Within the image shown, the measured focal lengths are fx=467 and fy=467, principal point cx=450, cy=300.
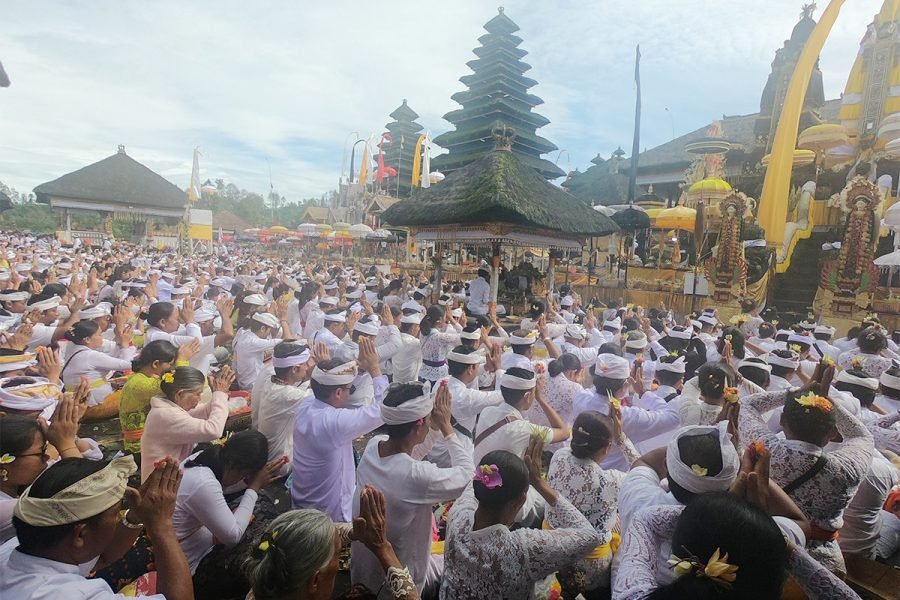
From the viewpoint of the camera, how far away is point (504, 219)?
484 inches

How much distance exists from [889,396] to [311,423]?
5.82 meters

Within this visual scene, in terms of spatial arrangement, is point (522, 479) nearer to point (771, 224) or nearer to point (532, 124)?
point (771, 224)

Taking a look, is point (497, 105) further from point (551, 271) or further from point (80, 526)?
point (80, 526)

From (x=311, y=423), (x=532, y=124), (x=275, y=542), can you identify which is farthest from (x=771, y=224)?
(x=532, y=124)

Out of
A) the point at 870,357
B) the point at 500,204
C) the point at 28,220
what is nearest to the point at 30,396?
the point at 870,357

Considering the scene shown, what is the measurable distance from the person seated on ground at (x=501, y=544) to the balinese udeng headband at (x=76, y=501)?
4.65 feet

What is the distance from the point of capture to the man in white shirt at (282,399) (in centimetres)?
392

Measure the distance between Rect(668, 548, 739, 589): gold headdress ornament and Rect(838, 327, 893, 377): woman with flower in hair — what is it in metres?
5.88

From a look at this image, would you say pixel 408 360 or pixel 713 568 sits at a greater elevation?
pixel 713 568

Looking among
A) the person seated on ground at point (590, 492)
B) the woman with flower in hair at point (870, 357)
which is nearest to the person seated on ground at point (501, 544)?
the person seated on ground at point (590, 492)

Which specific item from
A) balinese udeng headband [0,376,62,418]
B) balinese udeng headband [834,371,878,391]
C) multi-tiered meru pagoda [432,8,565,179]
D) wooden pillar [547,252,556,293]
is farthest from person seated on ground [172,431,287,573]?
multi-tiered meru pagoda [432,8,565,179]

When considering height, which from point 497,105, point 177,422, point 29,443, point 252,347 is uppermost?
point 497,105

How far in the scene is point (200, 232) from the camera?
39.8m

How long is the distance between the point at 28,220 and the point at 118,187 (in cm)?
1942
